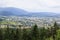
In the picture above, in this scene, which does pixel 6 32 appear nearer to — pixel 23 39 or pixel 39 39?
pixel 23 39

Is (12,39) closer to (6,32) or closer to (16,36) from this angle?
(16,36)

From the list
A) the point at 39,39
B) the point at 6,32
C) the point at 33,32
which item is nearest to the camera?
the point at 39,39

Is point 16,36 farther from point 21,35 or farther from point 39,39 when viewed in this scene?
point 39,39

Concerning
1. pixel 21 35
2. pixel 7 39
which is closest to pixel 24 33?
pixel 21 35

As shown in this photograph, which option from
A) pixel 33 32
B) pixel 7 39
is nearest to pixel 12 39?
pixel 7 39

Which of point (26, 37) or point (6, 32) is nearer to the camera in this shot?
point (26, 37)

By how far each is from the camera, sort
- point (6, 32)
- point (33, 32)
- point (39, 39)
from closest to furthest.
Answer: point (39, 39) < point (33, 32) < point (6, 32)

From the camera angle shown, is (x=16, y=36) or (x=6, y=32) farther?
(x=6, y=32)
